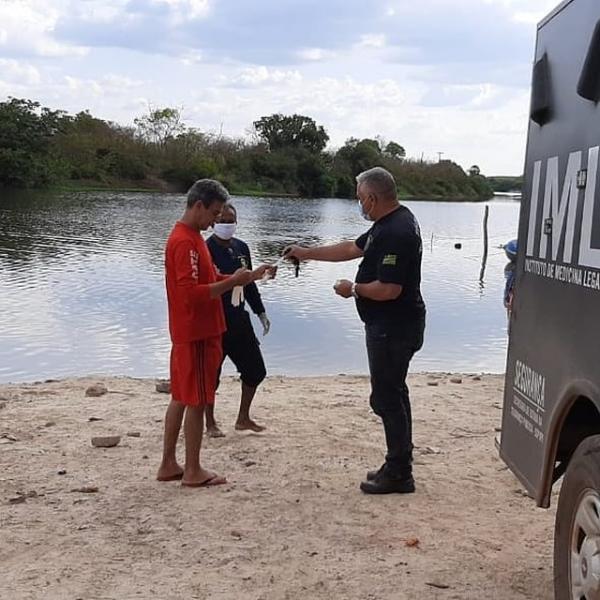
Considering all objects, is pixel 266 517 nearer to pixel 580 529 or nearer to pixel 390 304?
pixel 390 304

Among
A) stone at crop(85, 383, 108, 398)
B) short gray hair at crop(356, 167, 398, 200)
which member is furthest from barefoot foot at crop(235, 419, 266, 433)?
A: short gray hair at crop(356, 167, 398, 200)

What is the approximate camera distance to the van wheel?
304cm

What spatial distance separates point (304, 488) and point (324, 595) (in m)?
1.61

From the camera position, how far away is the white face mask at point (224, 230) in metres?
6.83

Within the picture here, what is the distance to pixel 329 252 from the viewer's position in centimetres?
629

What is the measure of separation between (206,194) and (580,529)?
126 inches

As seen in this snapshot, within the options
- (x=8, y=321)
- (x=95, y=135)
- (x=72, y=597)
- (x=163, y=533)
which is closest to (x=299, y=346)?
(x=8, y=321)

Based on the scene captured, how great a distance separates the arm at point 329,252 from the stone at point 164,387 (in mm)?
3114

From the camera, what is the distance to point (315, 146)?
319 feet

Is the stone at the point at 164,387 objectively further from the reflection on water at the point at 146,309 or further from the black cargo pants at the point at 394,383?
the black cargo pants at the point at 394,383

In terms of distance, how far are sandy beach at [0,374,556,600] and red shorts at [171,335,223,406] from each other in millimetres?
628

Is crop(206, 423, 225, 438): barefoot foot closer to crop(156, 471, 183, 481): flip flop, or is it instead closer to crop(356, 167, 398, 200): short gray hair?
crop(156, 471, 183, 481): flip flop

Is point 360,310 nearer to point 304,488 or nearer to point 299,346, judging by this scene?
point 304,488

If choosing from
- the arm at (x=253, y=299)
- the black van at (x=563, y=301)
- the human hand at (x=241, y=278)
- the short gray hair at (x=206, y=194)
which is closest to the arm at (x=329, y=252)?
the human hand at (x=241, y=278)
